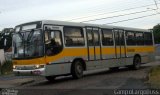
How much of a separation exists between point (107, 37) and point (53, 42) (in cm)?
600

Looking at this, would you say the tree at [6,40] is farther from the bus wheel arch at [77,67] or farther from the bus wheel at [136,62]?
the bus wheel at [136,62]

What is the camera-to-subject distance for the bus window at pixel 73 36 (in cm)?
2180

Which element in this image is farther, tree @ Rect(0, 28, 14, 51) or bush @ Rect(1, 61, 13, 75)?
bush @ Rect(1, 61, 13, 75)

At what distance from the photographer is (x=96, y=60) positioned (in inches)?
951

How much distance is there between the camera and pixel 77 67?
2228cm

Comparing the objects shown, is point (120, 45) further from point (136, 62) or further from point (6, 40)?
point (6, 40)

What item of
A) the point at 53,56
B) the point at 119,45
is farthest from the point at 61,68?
the point at 119,45

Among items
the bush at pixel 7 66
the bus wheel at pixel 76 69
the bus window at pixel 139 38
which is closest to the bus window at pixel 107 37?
the bus wheel at pixel 76 69

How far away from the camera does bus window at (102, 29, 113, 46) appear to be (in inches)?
999

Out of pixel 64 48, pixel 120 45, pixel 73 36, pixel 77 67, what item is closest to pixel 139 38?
pixel 120 45

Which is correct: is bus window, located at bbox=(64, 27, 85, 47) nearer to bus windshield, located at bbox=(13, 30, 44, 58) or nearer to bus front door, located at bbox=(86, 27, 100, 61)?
bus front door, located at bbox=(86, 27, 100, 61)

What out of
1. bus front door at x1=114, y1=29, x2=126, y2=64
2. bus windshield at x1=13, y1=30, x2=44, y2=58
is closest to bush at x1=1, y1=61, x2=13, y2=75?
bus front door at x1=114, y1=29, x2=126, y2=64

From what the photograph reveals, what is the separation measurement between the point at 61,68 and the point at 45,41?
1713mm

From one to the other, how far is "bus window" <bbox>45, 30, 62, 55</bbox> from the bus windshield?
0.34 m
